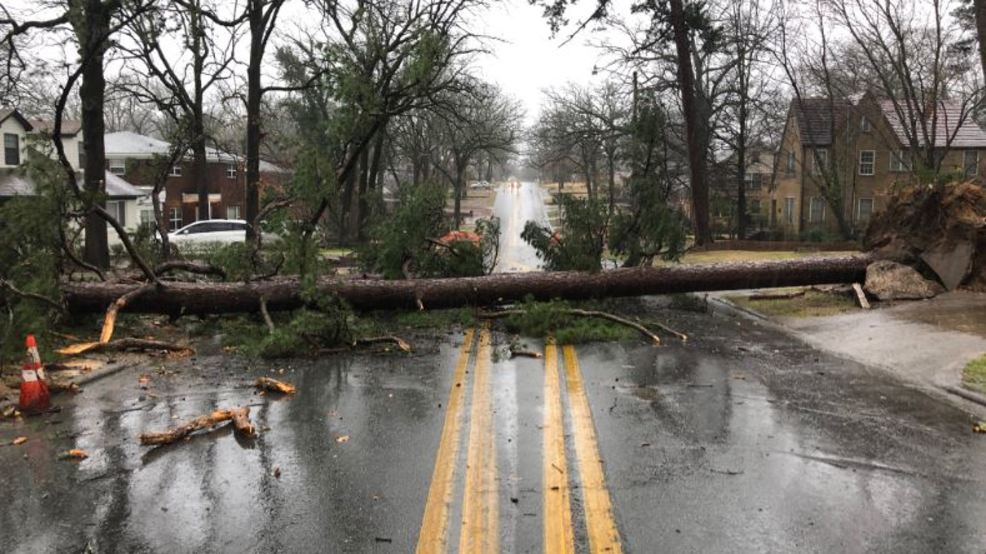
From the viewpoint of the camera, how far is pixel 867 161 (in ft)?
151

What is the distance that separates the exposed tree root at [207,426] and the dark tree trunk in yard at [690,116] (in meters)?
18.5

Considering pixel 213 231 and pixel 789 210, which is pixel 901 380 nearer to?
pixel 213 231

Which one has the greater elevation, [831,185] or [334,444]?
[831,185]

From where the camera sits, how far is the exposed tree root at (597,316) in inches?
402

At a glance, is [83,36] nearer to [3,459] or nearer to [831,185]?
[3,459]

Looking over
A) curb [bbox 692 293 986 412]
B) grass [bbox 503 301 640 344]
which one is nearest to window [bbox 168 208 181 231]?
grass [bbox 503 301 640 344]

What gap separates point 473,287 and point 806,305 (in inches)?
240

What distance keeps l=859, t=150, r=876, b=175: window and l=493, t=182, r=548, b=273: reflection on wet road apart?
2014 cm

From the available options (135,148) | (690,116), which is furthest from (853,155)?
(135,148)

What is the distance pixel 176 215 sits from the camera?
47.9m

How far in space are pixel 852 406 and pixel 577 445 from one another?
9.34ft

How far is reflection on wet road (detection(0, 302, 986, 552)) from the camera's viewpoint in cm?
397

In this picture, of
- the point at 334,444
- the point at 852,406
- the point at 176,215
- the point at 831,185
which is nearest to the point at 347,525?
the point at 334,444

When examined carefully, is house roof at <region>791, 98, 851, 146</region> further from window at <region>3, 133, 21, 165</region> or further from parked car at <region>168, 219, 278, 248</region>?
window at <region>3, 133, 21, 165</region>
